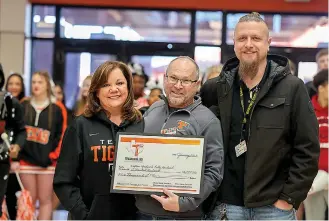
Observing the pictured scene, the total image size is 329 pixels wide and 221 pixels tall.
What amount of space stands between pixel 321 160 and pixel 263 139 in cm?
269

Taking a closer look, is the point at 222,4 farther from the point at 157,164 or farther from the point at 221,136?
the point at 157,164

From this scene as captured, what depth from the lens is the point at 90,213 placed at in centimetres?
272

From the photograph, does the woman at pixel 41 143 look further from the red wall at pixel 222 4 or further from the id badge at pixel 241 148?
the red wall at pixel 222 4

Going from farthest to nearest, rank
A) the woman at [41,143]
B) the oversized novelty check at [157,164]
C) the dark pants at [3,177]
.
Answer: the woman at [41,143]
the dark pants at [3,177]
the oversized novelty check at [157,164]

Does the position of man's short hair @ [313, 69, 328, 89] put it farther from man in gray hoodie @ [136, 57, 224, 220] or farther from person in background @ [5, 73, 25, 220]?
person in background @ [5, 73, 25, 220]

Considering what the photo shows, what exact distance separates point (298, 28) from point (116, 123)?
732 cm

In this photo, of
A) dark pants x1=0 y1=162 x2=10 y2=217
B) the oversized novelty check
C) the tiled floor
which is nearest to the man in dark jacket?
the oversized novelty check

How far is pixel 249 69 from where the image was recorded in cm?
268

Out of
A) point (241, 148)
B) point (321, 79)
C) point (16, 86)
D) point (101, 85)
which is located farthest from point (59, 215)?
point (241, 148)

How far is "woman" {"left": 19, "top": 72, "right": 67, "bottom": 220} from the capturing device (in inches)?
218

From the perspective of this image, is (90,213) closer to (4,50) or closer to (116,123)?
(116,123)

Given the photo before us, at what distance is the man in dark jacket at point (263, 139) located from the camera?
262 centimetres

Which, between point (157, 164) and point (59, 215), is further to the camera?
point (59, 215)

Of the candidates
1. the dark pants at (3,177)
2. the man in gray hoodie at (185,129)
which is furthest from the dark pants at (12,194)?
the man in gray hoodie at (185,129)
